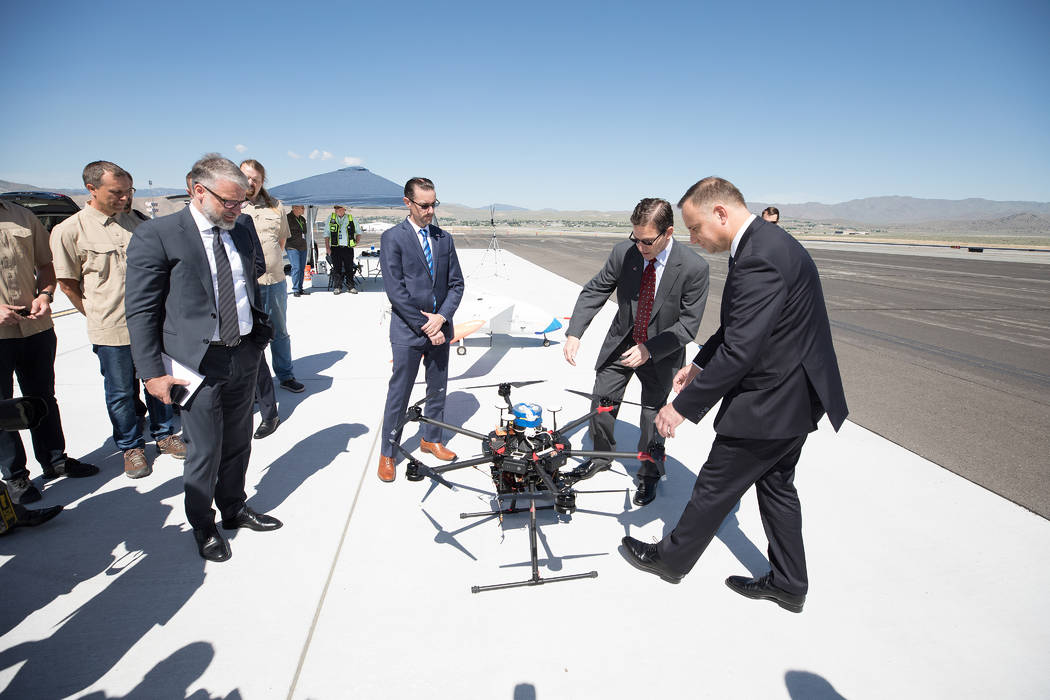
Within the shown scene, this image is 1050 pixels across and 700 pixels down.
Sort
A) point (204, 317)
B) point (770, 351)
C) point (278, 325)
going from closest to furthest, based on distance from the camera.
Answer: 1. point (770, 351)
2. point (204, 317)
3. point (278, 325)

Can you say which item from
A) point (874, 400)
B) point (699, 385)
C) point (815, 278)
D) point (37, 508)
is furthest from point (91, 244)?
point (874, 400)

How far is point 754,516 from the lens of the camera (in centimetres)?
342

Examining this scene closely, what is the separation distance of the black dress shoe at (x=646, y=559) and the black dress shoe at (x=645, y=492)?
551mm

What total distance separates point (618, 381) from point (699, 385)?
50.4 inches

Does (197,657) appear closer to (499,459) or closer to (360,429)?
(499,459)

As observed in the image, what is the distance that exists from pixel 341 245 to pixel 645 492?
11.0 meters

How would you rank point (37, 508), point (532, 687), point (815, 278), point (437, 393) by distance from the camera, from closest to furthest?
point (532, 687) < point (815, 278) < point (37, 508) < point (437, 393)

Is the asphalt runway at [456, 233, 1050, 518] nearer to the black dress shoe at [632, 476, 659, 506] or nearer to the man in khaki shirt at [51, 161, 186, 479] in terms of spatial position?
the black dress shoe at [632, 476, 659, 506]

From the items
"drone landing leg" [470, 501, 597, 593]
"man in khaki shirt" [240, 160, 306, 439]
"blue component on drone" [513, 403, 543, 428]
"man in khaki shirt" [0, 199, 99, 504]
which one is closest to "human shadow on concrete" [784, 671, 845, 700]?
"drone landing leg" [470, 501, 597, 593]

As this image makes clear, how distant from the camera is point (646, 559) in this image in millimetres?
2787

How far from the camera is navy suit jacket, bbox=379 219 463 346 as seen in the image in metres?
3.62

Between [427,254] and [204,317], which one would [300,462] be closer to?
[204,317]

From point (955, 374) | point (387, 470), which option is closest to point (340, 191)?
point (387, 470)

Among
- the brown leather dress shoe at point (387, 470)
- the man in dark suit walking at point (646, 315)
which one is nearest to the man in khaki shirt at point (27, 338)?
the brown leather dress shoe at point (387, 470)
